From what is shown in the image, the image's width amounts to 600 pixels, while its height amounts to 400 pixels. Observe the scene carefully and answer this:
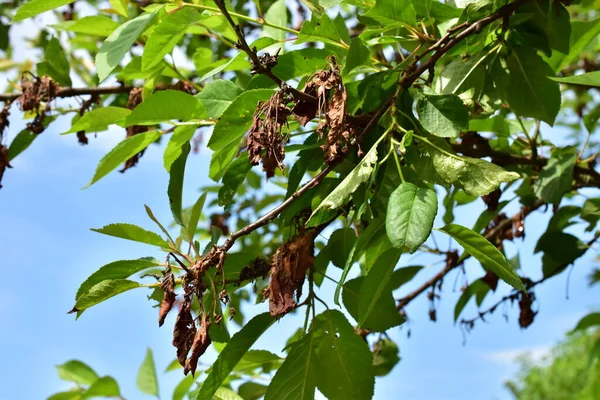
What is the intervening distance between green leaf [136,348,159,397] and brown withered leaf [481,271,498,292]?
0.71 metres

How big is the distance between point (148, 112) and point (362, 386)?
15.1 inches

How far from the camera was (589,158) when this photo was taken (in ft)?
3.88

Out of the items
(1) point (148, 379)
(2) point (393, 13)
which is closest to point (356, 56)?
(2) point (393, 13)

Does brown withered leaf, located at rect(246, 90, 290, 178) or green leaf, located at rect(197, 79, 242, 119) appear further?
green leaf, located at rect(197, 79, 242, 119)

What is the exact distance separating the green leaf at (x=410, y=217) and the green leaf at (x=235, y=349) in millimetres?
232

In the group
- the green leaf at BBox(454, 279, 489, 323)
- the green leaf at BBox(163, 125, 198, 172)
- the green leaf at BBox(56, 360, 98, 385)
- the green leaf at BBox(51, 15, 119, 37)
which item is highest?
the green leaf at BBox(51, 15, 119, 37)

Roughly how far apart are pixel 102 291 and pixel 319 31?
0.38 meters

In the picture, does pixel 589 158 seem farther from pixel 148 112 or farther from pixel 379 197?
pixel 148 112

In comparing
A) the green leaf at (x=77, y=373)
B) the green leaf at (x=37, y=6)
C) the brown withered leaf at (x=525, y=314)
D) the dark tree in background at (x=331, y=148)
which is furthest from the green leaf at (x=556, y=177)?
the green leaf at (x=77, y=373)

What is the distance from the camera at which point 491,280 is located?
4.11 ft

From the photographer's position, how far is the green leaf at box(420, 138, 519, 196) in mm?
668

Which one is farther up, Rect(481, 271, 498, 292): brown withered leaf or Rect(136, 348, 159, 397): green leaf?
Rect(481, 271, 498, 292): brown withered leaf

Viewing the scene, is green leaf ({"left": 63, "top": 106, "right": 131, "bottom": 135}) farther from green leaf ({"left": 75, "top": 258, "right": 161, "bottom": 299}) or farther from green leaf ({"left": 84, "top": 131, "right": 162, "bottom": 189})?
green leaf ({"left": 75, "top": 258, "right": 161, "bottom": 299})

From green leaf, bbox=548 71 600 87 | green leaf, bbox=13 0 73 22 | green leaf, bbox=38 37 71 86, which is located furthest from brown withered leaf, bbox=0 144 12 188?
green leaf, bbox=548 71 600 87
